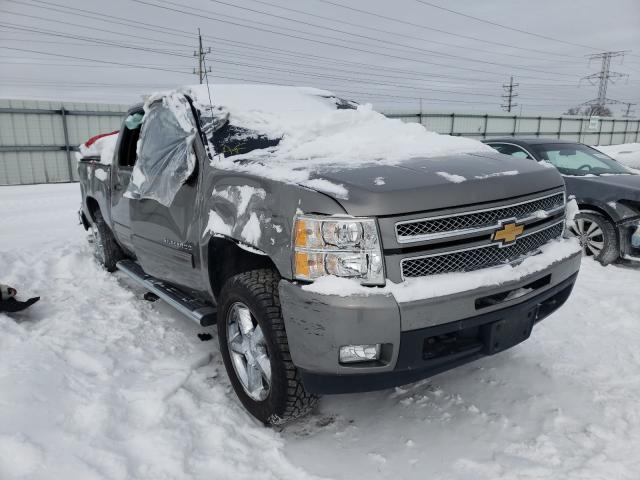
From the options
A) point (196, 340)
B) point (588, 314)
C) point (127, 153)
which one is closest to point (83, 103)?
point (127, 153)

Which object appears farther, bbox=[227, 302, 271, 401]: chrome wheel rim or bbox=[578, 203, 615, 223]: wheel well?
bbox=[578, 203, 615, 223]: wheel well

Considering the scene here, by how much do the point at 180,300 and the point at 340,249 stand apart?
1719 mm

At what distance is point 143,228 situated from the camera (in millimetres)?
3729

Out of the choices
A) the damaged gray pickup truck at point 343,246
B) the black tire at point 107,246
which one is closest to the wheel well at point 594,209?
the damaged gray pickup truck at point 343,246

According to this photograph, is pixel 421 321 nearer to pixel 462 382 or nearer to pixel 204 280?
pixel 462 382

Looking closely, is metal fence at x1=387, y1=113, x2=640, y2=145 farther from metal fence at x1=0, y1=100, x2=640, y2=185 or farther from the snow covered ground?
the snow covered ground

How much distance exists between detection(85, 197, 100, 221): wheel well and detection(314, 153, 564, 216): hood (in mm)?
3828

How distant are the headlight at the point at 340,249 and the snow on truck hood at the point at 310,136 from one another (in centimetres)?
16

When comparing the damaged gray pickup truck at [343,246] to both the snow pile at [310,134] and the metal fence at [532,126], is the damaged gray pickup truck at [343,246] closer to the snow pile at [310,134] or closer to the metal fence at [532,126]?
the snow pile at [310,134]

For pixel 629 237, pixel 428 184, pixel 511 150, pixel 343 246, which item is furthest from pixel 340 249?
pixel 511 150

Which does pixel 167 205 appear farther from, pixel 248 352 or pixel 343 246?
pixel 343 246

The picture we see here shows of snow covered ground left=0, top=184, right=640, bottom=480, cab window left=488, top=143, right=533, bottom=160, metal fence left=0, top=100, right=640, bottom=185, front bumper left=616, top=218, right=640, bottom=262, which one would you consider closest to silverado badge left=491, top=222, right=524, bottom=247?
snow covered ground left=0, top=184, right=640, bottom=480

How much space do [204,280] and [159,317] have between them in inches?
51.9

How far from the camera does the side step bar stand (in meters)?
3.09
